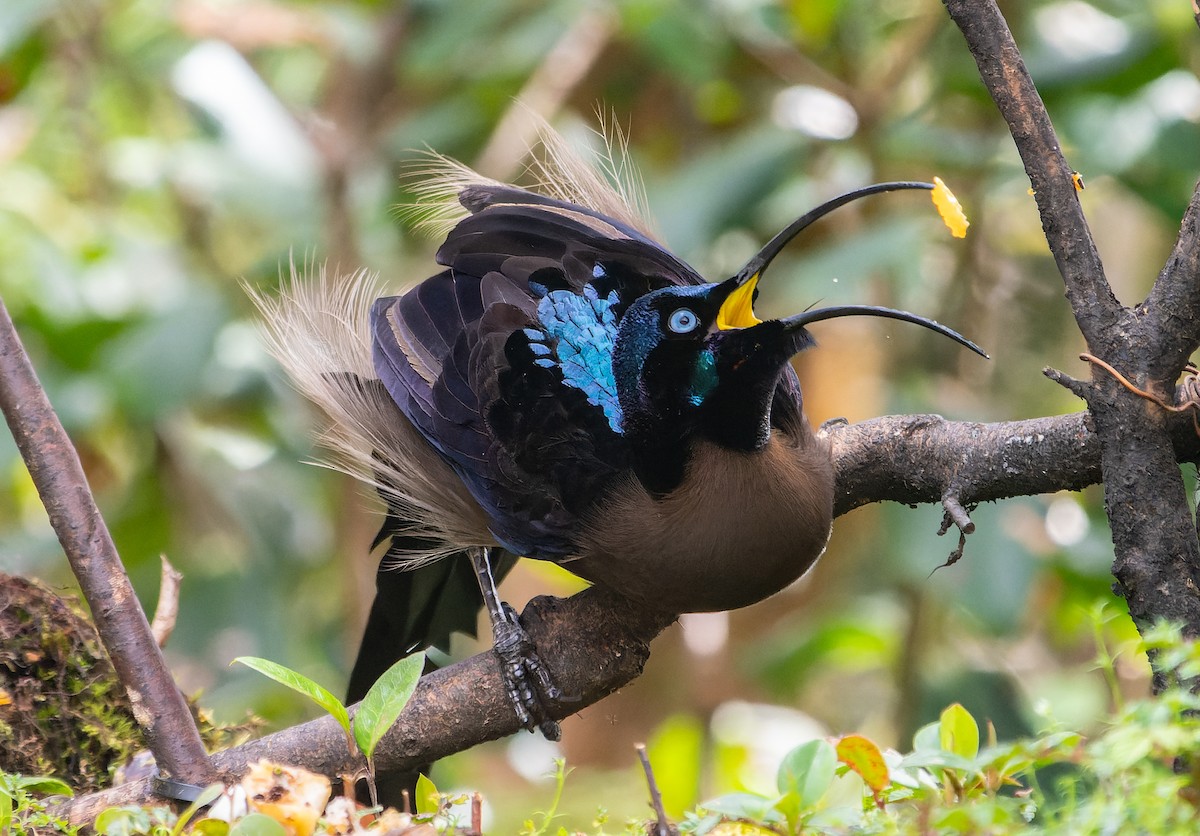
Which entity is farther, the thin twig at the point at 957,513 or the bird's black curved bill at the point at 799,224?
the bird's black curved bill at the point at 799,224

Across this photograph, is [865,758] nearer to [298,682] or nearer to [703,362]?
[298,682]

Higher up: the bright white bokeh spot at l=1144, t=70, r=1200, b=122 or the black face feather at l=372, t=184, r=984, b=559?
the bright white bokeh spot at l=1144, t=70, r=1200, b=122

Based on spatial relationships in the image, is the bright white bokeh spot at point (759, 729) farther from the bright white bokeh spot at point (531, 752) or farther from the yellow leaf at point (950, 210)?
the yellow leaf at point (950, 210)

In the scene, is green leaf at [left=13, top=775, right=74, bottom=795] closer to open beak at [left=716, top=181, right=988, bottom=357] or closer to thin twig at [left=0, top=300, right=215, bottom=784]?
thin twig at [left=0, top=300, right=215, bottom=784]

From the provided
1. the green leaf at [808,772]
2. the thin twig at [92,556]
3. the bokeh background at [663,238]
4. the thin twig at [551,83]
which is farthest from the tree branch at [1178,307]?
the thin twig at [551,83]

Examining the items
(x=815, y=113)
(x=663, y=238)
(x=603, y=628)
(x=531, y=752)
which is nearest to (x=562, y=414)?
(x=603, y=628)

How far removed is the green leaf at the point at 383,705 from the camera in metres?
1.56

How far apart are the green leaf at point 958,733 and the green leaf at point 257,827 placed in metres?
0.71

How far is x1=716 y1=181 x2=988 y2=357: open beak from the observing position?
6.02 feet

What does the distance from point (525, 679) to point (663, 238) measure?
178 cm

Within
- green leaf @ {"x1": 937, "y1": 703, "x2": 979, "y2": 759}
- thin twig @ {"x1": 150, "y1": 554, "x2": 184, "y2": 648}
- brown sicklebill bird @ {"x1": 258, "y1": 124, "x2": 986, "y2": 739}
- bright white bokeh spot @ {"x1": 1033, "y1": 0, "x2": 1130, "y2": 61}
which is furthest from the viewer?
bright white bokeh spot @ {"x1": 1033, "y1": 0, "x2": 1130, "y2": 61}

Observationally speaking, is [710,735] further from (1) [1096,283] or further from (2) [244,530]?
(1) [1096,283]

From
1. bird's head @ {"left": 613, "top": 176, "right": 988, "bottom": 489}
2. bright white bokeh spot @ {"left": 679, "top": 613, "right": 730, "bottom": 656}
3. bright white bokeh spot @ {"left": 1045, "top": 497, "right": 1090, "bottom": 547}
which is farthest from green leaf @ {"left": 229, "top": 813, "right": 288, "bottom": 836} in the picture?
bright white bokeh spot @ {"left": 679, "top": 613, "right": 730, "bottom": 656}

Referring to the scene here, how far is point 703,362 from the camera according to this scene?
6.93 feet
